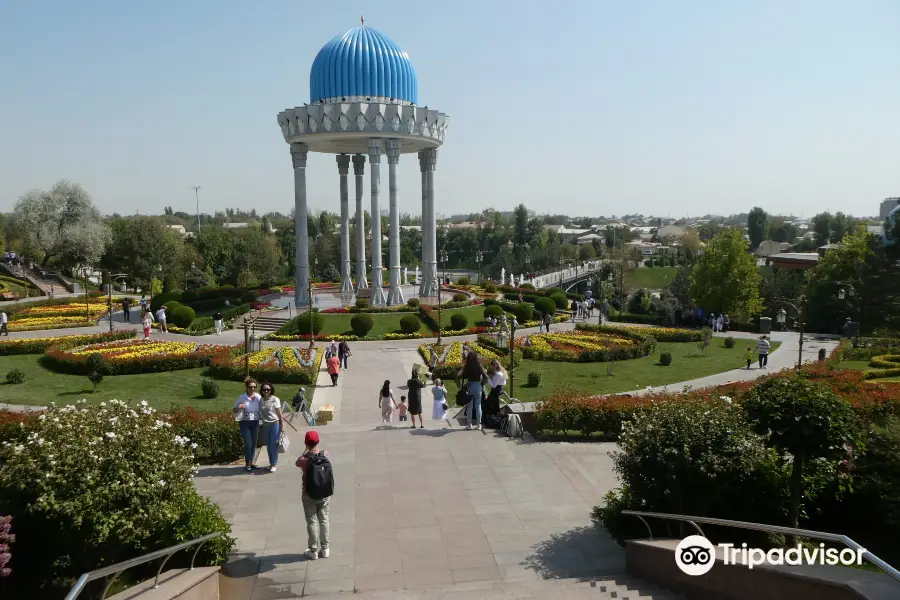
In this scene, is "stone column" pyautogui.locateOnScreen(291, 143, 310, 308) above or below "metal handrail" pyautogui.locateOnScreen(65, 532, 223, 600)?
above

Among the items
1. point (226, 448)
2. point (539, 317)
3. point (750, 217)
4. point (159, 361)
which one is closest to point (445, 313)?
point (539, 317)

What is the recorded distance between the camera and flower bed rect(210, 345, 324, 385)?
24.6m

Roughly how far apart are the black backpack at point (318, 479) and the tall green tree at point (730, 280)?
4119cm

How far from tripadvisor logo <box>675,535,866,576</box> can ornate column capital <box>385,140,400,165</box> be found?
3762cm

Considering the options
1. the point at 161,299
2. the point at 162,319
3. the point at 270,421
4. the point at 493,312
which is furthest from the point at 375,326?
the point at 270,421

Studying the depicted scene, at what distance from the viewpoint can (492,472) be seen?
13.5 meters

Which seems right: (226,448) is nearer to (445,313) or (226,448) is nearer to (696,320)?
(445,313)

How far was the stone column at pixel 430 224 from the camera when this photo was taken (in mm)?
47094

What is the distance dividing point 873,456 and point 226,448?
11.4 meters

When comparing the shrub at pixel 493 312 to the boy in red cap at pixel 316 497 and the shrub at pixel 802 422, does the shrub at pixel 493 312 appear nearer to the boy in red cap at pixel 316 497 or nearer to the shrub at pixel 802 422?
the shrub at pixel 802 422

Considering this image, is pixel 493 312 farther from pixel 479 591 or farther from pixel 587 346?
pixel 479 591

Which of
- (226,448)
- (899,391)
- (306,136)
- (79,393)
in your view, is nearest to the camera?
(226,448)

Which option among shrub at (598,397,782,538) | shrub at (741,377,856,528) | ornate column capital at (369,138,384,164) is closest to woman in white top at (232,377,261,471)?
shrub at (598,397,782,538)

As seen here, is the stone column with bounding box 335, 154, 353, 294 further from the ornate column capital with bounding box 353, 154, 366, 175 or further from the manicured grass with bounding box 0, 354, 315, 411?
the manicured grass with bounding box 0, 354, 315, 411
